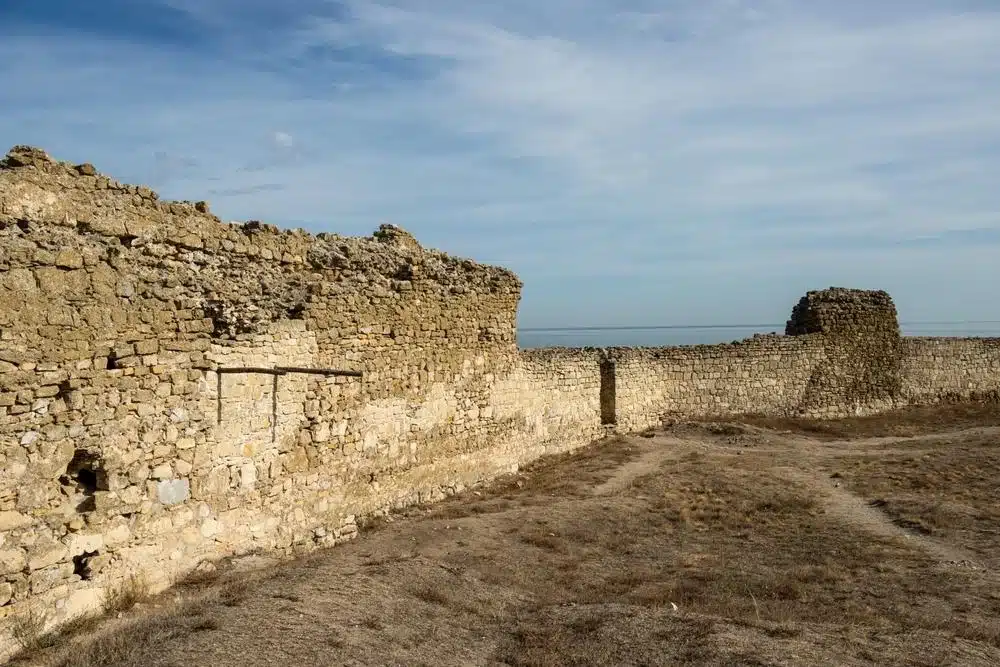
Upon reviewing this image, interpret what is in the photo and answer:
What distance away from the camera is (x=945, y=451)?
15414mm

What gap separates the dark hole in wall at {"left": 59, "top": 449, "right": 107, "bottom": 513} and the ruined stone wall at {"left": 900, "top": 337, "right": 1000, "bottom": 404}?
23.3 m

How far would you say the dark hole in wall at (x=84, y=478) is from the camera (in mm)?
6117

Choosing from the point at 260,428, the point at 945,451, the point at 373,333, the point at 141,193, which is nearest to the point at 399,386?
the point at 373,333

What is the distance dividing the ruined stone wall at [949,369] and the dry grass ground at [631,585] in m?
10.9

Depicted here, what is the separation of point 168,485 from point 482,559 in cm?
A: 333

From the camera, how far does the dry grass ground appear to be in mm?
5535

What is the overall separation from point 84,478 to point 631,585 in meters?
5.11

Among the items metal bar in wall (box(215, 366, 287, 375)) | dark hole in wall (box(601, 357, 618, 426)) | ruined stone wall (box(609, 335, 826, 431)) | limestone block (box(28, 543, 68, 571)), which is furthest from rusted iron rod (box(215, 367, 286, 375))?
ruined stone wall (box(609, 335, 826, 431))

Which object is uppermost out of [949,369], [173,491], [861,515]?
[949,369]

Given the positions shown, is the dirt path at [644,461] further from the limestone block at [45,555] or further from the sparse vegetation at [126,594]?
the limestone block at [45,555]

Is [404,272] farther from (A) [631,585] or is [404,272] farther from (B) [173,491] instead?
(A) [631,585]

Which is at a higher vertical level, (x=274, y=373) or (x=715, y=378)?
(x=274, y=373)

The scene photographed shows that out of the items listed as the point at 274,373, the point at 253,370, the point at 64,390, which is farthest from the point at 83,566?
the point at 274,373

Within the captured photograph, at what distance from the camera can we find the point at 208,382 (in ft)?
24.1
